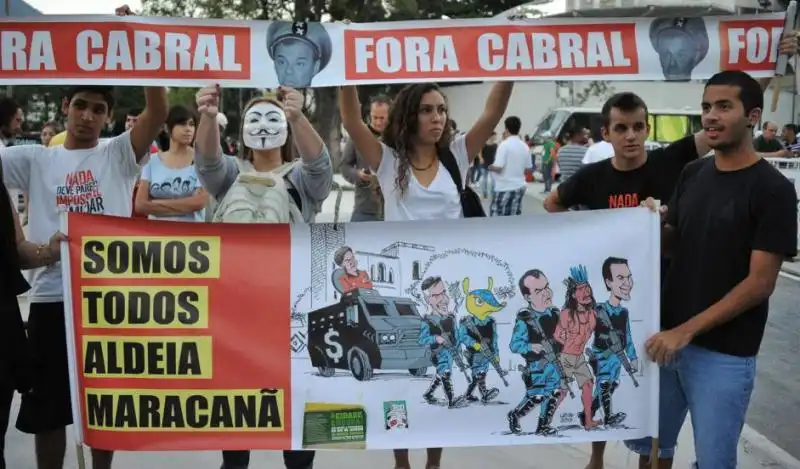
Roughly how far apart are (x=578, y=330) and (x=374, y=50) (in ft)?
4.72

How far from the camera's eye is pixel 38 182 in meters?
4.19

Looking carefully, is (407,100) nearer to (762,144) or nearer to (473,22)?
(473,22)

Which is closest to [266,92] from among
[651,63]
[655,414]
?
[651,63]

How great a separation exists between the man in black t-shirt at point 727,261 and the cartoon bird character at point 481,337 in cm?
66

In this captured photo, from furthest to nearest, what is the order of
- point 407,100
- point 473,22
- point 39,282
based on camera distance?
point 407,100 → point 39,282 → point 473,22

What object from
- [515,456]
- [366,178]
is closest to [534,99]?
[366,178]

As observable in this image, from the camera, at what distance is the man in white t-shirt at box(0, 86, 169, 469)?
162 inches

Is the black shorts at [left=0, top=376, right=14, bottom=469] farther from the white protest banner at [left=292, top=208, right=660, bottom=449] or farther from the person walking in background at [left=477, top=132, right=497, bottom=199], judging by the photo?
the person walking in background at [left=477, top=132, right=497, bottom=199]

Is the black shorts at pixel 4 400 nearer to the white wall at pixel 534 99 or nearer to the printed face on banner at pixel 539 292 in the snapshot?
the printed face on banner at pixel 539 292

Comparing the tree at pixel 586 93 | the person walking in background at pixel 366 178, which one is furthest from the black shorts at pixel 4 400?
the tree at pixel 586 93

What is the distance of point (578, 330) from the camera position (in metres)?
3.93

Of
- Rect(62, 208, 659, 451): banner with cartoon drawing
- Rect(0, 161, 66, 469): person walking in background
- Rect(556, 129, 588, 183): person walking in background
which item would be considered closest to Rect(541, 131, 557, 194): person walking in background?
Rect(556, 129, 588, 183): person walking in background

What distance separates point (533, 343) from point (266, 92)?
1.77 metres

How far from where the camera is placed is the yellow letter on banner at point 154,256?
3838 millimetres
